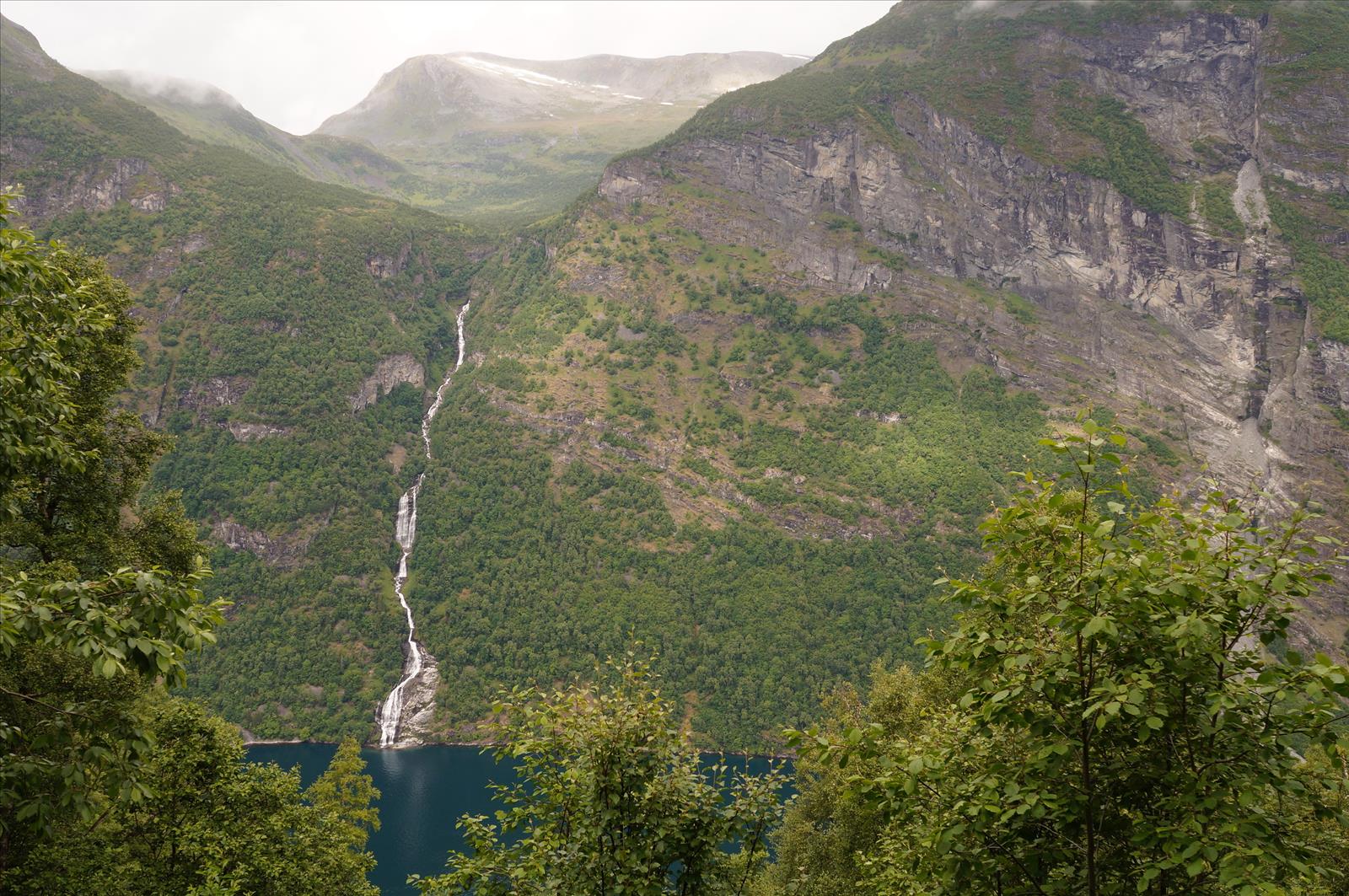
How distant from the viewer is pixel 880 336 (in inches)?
5374

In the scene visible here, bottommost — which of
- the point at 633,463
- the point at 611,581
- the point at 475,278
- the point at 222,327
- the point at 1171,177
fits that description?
the point at 611,581

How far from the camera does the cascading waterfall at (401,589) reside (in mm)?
93438

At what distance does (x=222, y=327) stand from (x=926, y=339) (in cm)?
13017

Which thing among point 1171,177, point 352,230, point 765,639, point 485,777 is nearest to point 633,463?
point 765,639

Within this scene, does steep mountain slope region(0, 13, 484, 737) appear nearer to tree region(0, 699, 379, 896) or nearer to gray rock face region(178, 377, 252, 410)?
gray rock face region(178, 377, 252, 410)

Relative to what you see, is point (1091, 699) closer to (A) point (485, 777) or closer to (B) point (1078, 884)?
(B) point (1078, 884)

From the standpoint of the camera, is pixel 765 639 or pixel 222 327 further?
pixel 222 327

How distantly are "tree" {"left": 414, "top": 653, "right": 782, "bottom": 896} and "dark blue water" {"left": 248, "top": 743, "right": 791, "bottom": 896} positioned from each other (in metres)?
40.0

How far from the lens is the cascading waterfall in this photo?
93438mm

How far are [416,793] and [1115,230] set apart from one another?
146 meters

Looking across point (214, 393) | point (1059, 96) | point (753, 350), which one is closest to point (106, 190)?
point (214, 393)

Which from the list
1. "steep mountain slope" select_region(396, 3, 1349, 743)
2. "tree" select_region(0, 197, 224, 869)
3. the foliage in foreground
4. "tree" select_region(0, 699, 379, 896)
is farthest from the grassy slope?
"tree" select_region(0, 197, 224, 869)

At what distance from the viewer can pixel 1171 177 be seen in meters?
139

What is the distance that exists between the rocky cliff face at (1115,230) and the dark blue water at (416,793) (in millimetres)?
92883
